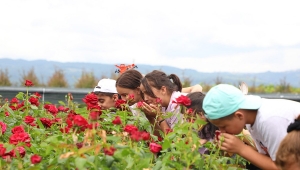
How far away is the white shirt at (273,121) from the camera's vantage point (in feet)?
10.3

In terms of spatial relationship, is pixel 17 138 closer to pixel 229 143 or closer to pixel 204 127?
pixel 229 143

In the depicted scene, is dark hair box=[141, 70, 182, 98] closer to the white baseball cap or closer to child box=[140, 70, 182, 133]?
child box=[140, 70, 182, 133]

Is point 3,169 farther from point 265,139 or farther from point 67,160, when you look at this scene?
point 265,139

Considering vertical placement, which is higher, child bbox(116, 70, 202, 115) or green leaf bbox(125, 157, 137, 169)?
child bbox(116, 70, 202, 115)

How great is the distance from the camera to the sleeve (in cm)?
313

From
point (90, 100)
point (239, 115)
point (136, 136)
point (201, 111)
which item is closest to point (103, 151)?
point (136, 136)

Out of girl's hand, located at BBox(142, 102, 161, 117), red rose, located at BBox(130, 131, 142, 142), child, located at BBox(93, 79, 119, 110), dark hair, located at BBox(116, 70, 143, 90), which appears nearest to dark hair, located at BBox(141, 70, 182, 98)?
dark hair, located at BBox(116, 70, 143, 90)

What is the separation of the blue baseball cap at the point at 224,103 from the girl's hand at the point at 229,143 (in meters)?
0.11

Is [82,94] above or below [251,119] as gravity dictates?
below

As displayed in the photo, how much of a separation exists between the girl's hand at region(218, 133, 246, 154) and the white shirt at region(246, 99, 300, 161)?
0.16 m

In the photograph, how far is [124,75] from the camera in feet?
17.6

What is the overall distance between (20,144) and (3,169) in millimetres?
180

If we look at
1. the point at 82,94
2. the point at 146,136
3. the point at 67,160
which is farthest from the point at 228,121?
the point at 82,94

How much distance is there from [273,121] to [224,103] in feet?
0.87
